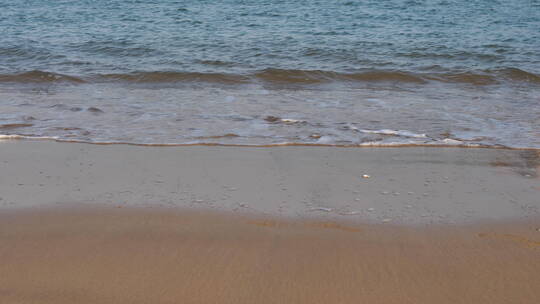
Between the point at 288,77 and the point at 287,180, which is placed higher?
the point at 287,180

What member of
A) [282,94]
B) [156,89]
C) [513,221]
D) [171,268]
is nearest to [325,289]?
[171,268]

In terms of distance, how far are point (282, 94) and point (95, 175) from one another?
3519mm

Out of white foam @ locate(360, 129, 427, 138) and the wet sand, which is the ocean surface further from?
the wet sand

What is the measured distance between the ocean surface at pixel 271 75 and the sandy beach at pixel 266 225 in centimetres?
62

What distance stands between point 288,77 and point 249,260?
5.50 meters

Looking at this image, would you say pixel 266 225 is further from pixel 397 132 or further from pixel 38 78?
pixel 38 78

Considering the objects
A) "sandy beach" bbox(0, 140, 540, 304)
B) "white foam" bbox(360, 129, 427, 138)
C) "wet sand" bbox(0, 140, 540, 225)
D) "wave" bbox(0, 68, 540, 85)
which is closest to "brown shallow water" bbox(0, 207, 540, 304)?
"sandy beach" bbox(0, 140, 540, 304)

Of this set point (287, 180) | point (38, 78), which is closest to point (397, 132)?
point (287, 180)

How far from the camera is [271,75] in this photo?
7.84 metres

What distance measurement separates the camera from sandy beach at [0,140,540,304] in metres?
2.34

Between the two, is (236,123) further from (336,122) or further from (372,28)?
(372,28)

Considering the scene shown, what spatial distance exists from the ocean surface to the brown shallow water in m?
1.64

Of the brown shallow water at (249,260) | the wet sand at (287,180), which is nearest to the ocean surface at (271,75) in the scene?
the wet sand at (287,180)

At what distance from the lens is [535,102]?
647cm
